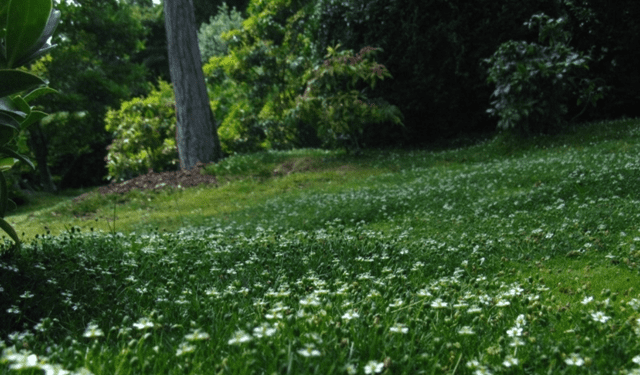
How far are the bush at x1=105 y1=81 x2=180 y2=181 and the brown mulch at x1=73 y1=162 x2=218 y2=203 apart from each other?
4.42 metres

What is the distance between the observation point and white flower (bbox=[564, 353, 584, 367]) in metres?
1.72

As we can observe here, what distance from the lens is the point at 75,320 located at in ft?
7.88

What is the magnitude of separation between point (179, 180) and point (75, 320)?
10.1m

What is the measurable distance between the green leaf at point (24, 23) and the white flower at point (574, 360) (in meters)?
2.80

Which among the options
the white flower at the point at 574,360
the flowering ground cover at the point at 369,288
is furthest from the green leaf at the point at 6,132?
the white flower at the point at 574,360

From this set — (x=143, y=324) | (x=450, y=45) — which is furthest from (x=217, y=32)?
(x=143, y=324)

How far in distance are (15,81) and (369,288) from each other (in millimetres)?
2251

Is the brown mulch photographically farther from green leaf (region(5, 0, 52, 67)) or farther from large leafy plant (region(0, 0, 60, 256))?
green leaf (region(5, 0, 52, 67))

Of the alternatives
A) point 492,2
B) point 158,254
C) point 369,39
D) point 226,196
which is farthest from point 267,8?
point 158,254

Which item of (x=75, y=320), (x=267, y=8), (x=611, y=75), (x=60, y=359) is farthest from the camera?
(x=267, y=8)

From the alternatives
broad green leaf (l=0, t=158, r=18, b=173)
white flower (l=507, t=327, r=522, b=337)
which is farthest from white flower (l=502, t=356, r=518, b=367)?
broad green leaf (l=0, t=158, r=18, b=173)

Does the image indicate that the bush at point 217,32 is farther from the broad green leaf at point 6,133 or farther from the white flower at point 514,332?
the white flower at point 514,332

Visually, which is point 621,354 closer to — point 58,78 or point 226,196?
point 226,196

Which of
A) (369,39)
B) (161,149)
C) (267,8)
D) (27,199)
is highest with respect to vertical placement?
(267,8)
